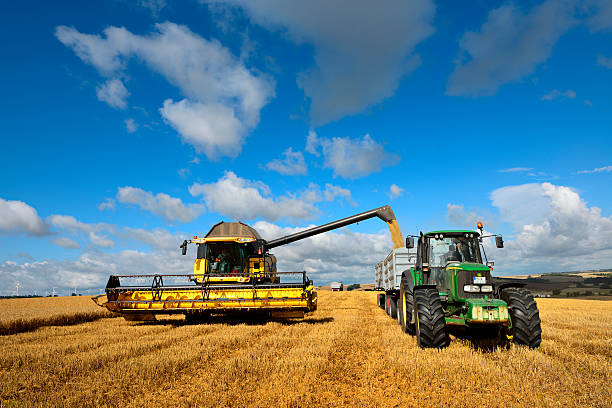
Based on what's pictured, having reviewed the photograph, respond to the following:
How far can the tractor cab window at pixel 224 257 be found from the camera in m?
14.1

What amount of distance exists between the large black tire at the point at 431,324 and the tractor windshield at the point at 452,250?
1.65 metres

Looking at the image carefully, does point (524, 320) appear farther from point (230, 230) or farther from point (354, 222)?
point (230, 230)

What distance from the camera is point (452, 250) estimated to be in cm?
913

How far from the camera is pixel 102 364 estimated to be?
631 cm

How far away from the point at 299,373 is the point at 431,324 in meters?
3.20

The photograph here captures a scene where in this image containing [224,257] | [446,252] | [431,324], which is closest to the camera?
[431,324]

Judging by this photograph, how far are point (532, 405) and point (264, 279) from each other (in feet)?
35.4

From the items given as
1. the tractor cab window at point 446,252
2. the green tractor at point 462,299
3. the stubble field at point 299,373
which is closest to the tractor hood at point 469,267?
the green tractor at point 462,299

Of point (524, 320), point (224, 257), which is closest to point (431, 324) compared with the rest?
point (524, 320)

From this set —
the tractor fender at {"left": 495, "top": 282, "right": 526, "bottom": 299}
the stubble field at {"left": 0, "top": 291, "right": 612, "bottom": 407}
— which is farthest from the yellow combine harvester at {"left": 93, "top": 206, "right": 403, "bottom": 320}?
the tractor fender at {"left": 495, "top": 282, "right": 526, "bottom": 299}

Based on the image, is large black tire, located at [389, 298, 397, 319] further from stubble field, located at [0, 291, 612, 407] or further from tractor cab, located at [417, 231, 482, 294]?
stubble field, located at [0, 291, 612, 407]

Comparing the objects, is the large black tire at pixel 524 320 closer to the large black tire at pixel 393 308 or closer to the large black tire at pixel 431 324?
the large black tire at pixel 431 324

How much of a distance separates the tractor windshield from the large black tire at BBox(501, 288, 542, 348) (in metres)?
1.63

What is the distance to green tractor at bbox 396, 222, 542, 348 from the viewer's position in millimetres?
7234
